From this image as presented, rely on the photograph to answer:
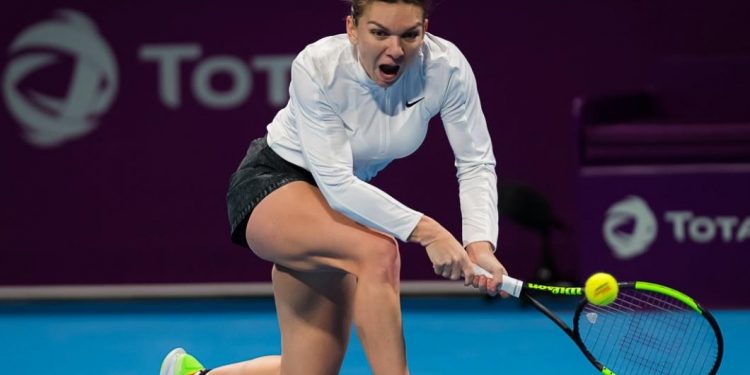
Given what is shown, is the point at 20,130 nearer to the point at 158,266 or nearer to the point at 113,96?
the point at 113,96

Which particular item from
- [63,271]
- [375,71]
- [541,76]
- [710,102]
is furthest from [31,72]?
[375,71]

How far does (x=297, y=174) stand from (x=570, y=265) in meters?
3.64

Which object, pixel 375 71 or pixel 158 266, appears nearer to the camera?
pixel 375 71

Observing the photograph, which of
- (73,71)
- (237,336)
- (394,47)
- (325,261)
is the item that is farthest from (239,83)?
(394,47)

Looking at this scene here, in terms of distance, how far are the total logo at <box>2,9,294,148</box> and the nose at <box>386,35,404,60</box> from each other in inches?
147

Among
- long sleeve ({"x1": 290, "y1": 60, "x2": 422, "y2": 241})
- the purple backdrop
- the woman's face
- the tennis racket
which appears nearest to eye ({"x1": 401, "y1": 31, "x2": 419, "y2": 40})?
the woman's face

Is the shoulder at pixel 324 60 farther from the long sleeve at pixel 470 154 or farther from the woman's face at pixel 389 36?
the long sleeve at pixel 470 154

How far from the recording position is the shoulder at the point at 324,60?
11.7 ft

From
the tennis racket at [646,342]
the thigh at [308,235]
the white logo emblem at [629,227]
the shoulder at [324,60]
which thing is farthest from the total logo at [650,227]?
the shoulder at [324,60]

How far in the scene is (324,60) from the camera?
11.8 feet

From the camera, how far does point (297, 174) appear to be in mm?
3779

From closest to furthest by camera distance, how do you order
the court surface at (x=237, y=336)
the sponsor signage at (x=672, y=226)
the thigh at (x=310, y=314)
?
the thigh at (x=310, y=314)
the court surface at (x=237, y=336)
the sponsor signage at (x=672, y=226)

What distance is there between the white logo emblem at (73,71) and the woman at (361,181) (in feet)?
11.5

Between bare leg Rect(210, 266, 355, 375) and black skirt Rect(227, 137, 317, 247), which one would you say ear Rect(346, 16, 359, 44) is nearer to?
black skirt Rect(227, 137, 317, 247)
